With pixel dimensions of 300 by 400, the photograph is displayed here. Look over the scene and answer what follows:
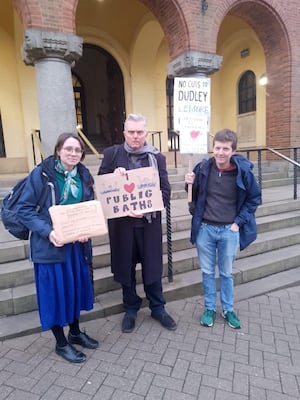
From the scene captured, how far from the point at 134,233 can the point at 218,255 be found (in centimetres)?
86

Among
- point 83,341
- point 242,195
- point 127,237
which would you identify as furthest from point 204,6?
point 83,341

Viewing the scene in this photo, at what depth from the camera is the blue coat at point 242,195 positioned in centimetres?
263

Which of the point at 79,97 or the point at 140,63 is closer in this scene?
the point at 140,63

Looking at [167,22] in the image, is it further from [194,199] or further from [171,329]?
[171,329]

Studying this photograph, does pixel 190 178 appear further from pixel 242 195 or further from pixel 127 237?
pixel 127 237

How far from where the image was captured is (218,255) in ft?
9.53

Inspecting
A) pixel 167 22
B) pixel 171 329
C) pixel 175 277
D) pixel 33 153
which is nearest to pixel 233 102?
pixel 167 22

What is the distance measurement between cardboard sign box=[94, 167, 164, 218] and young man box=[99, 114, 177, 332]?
0.23 ft

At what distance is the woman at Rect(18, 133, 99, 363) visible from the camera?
2213mm

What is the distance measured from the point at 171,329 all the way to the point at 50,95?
14.4ft

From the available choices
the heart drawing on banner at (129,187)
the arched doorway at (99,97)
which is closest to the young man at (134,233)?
the heart drawing on banner at (129,187)

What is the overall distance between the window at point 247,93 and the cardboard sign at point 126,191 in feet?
30.9

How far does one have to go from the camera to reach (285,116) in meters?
8.25

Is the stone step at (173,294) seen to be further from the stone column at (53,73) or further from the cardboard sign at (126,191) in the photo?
the stone column at (53,73)
